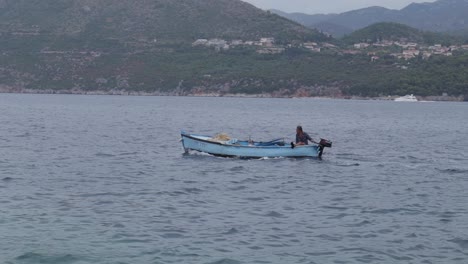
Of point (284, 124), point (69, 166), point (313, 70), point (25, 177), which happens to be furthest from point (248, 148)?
point (313, 70)

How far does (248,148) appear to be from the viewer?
4062 cm

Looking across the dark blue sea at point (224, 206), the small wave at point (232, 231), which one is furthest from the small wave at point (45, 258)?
the small wave at point (232, 231)

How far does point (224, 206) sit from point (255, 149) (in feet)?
48.5

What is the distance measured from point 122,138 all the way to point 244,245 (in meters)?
35.7

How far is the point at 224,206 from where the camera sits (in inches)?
1021

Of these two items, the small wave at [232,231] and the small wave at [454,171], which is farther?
the small wave at [454,171]

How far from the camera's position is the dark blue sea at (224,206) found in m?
20.1

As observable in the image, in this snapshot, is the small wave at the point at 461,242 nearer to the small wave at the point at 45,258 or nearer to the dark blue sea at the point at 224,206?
the dark blue sea at the point at 224,206

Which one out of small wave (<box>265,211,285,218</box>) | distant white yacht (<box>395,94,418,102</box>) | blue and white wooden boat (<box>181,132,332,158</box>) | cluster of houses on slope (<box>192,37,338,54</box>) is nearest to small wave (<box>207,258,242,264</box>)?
small wave (<box>265,211,285,218</box>)

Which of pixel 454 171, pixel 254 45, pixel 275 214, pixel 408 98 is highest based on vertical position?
pixel 254 45

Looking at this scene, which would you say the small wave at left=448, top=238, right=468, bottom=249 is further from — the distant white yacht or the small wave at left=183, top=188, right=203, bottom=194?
the distant white yacht

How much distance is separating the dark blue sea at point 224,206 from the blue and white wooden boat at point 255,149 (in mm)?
519

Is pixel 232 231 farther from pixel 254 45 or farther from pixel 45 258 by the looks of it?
pixel 254 45

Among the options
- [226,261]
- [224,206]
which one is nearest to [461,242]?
[226,261]
